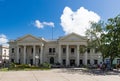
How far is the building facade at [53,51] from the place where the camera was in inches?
2248

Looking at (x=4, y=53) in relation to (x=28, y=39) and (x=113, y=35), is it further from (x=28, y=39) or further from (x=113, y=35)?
(x=113, y=35)

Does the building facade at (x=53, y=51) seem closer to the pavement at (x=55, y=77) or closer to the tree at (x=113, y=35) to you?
the tree at (x=113, y=35)

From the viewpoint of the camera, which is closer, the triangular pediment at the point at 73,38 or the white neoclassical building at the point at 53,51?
the triangular pediment at the point at 73,38

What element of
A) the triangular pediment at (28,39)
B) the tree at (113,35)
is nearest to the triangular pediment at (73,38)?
the triangular pediment at (28,39)

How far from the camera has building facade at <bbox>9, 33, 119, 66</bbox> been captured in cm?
5709

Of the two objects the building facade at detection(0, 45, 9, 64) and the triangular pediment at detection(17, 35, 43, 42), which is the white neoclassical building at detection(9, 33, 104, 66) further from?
the building facade at detection(0, 45, 9, 64)

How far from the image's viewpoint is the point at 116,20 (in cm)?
4050

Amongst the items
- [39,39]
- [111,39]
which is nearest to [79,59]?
[39,39]

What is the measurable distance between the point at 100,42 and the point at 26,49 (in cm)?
2376

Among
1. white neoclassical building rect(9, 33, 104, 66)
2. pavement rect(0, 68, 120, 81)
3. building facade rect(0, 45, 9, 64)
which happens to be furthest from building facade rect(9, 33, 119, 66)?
pavement rect(0, 68, 120, 81)

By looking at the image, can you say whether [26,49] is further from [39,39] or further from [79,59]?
[79,59]

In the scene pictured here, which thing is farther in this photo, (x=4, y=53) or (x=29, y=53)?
(x=4, y=53)

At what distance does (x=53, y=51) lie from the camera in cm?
6100

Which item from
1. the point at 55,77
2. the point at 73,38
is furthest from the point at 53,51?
the point at 55,77
